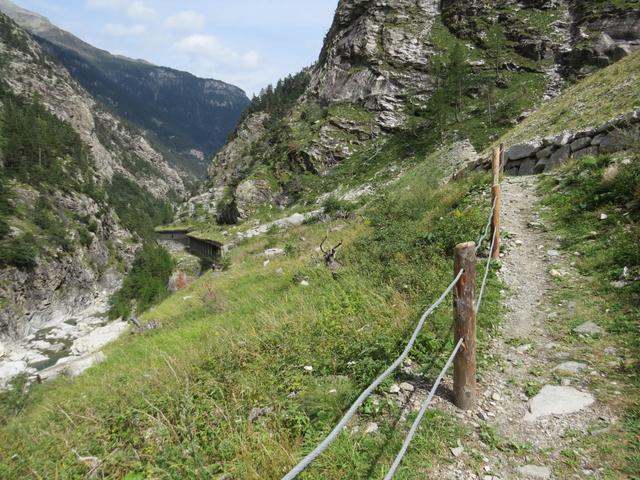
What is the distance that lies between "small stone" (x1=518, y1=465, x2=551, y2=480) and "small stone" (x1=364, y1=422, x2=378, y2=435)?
1.36 meters

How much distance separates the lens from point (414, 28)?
59.8 metres

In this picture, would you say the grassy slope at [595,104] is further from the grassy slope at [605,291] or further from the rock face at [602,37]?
the rock face at [602,37]

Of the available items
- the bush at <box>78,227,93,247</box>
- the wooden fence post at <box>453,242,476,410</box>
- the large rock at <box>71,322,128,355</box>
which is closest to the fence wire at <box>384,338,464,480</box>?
the wooden fence post at <box>453,242,476,410</box>

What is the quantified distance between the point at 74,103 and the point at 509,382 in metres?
195

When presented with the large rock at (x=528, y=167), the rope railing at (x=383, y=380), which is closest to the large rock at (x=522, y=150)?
the large rock at (x=528, y=167)

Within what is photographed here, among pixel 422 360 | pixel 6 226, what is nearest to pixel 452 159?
pixel 422 360

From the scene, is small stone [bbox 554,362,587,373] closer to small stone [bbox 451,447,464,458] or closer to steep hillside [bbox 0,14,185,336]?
small stone [bbox 451,447,464,458]

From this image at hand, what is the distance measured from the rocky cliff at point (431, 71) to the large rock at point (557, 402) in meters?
33.8

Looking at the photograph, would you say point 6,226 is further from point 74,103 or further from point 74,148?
point 74,103

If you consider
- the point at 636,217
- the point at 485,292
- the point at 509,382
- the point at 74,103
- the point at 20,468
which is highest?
the point at 74,103

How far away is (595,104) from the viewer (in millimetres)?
15312

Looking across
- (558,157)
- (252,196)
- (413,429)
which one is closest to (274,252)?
(558,157)

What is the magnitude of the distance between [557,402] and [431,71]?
59499 millimetres

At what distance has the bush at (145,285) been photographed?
2124 inches
